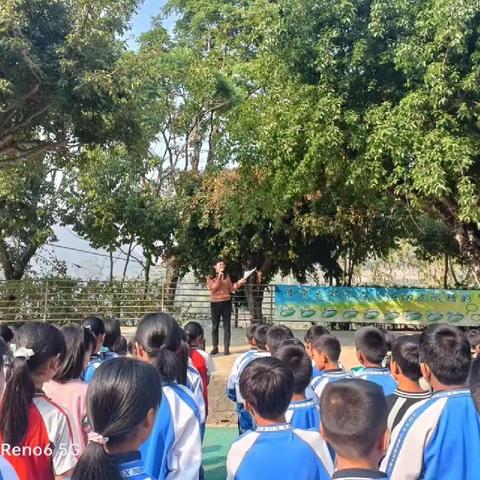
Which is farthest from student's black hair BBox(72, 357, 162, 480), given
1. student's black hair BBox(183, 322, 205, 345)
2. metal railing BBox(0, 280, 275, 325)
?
metal railing BBox(0, 280, 275, 325)

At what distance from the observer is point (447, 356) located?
264cm

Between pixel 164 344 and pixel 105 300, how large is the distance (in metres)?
11.4

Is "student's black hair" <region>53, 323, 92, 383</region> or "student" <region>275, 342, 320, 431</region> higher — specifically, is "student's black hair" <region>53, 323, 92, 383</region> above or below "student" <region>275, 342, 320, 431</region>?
above

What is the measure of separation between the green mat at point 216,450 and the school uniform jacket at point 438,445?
3.34m

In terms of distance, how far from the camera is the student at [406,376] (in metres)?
3.00

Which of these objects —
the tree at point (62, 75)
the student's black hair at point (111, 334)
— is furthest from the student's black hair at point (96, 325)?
the tree at point (62, 75)

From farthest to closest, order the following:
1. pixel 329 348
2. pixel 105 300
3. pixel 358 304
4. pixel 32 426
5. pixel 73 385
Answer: pixel 105 300 < pixel 358 304 < pixel 329 348 < pixel 73 385 < pixel 32 426

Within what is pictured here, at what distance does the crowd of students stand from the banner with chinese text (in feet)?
31.3

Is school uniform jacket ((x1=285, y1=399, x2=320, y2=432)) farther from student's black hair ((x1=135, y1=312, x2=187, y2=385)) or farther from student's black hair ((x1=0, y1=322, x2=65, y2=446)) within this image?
student's black hair ((x1=0, y1=322, x2=65, y2=446))

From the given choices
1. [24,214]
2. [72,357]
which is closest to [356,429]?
[72,357]

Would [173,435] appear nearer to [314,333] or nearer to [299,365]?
[299,365]

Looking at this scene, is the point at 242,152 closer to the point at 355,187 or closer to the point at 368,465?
the point at 355,187

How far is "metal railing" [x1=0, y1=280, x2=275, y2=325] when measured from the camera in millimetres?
13695

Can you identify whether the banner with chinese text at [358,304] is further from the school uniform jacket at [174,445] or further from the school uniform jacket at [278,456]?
the school uniform jacket at [278,456]
